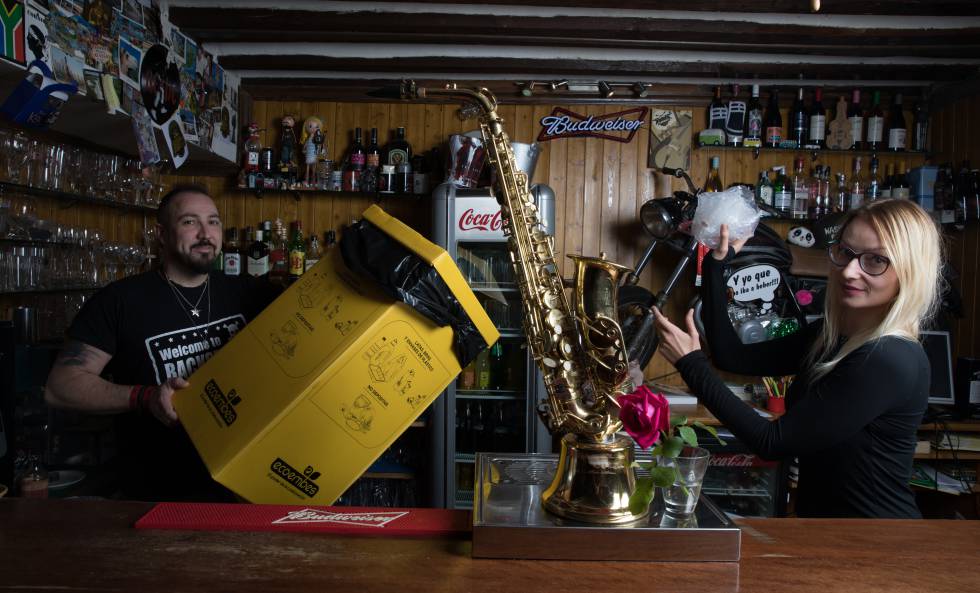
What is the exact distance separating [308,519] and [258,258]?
3177mm

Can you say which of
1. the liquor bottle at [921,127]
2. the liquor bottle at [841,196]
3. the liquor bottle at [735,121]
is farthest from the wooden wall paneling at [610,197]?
the liquor bottle at [921,127]

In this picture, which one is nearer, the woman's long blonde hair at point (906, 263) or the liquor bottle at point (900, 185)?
the woman's long blonde hair at point (906, 263)

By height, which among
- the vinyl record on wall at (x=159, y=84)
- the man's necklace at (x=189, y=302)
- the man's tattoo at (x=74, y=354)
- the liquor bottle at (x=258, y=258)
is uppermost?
→ the vinyl record on wall at (x=159, y=84)

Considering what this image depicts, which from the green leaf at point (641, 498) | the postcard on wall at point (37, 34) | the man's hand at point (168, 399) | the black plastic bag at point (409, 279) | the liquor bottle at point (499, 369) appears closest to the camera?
the green leaf at point (641, 498)

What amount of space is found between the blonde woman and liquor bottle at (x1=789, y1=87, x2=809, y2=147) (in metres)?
2.73

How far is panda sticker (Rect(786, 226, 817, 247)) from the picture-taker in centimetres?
376

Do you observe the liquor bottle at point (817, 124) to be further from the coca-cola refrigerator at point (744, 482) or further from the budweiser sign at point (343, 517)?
the budweiser sign at point (343, 517)

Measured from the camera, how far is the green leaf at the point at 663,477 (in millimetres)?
1021

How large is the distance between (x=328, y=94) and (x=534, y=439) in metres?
2.40

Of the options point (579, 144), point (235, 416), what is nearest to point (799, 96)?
point (579, 144)

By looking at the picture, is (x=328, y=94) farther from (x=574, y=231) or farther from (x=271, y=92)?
(x=574, y=231)

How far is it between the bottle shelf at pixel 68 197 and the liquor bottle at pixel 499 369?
207cm

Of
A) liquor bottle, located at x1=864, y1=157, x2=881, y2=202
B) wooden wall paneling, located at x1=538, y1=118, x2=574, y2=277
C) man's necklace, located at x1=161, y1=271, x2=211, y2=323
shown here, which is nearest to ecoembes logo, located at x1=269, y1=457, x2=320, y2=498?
man's necklace, located at x1=161, y1=271, x2=211, y2=323

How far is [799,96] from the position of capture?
3.86m
